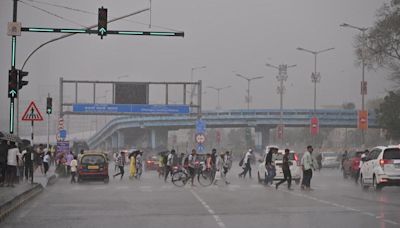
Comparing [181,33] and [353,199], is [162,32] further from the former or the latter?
[353,199]

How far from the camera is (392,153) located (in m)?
28.0

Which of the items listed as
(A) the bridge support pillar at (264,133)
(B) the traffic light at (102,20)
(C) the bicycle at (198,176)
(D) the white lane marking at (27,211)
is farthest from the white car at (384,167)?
(A) the bridge support pillar at (264,133)

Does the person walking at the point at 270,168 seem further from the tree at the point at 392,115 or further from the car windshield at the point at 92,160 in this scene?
the tree at the point at 392,115

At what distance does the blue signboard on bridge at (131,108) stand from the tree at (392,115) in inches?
710

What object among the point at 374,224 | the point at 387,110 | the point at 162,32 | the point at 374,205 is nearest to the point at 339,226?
the point at 374,224

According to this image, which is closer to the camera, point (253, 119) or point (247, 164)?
point (247, 164)

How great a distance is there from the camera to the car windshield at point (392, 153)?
91.6 ft

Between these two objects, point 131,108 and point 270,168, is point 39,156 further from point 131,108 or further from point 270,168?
point 131,108

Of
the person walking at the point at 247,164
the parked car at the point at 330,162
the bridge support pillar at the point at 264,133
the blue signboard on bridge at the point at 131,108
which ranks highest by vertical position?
the blue signboard on bridge at the point at 131,108

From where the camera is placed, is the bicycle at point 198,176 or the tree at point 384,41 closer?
the bicycle at point 198,176

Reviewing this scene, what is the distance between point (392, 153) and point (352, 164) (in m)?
13.4

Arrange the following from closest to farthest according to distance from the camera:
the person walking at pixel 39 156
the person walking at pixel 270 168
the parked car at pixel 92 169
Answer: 1. the person walking at pixel 270 168
2. the parked car at pixel 92 169
3. the person walking at pixel 39 156

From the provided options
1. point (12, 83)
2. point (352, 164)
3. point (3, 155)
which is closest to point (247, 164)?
point (352, 164)

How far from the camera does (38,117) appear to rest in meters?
33.6
